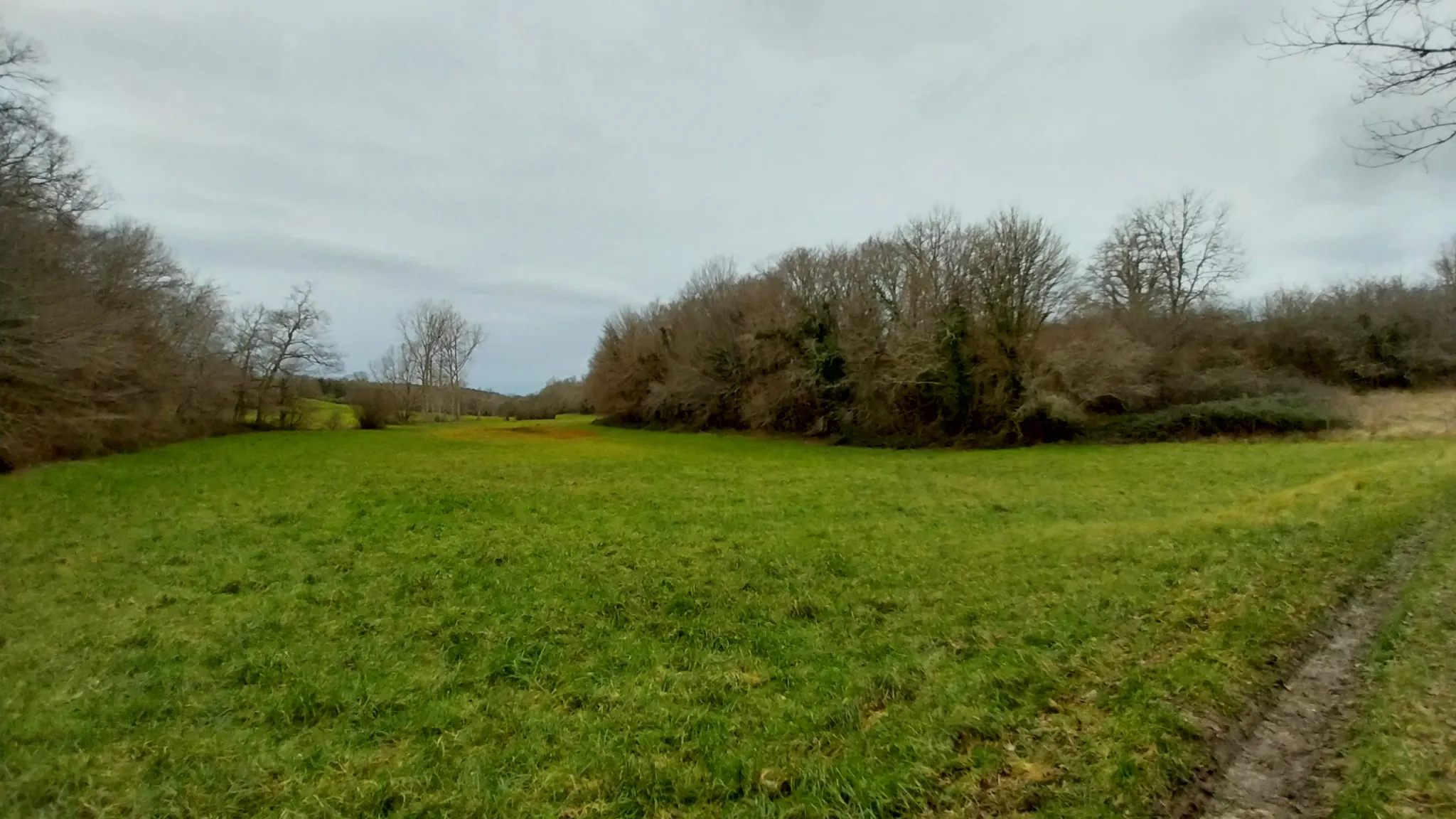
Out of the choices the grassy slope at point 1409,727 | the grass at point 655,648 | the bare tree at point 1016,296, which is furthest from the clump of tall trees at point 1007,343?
the grassy slope at point 1409,727

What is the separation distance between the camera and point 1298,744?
3.98 meters

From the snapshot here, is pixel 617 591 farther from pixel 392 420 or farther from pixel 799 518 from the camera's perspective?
pixel 392 420

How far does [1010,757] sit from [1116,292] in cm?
4644

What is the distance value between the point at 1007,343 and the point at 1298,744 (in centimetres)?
2941

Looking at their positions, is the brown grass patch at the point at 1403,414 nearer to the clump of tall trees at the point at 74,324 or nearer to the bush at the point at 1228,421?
the bush at the point at 1228,421

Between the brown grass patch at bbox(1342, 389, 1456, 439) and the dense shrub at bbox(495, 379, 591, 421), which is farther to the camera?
the dense shrub at bbox(495, 379, 591, 421)

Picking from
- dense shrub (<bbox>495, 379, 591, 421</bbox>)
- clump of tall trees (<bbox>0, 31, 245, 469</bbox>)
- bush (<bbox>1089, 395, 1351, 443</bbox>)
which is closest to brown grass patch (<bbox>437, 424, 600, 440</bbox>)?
clump of tall trees (<bbox>0, 31, 245, 469</bbox>)

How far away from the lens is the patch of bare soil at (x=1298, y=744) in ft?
11.4

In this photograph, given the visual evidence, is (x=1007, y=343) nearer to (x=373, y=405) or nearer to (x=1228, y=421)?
(x=1228, y=421)

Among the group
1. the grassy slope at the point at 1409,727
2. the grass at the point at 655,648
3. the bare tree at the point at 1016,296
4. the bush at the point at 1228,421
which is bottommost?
the grass at the point at 655,648

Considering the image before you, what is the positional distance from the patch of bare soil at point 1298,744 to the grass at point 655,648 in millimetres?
189

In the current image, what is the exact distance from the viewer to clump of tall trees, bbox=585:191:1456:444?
31391 mm

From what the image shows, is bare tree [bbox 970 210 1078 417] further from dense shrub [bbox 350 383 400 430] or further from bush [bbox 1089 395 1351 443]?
dense shrub [bbox 350 383 400 430]

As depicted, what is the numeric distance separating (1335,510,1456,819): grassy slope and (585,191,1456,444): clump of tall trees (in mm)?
25697
